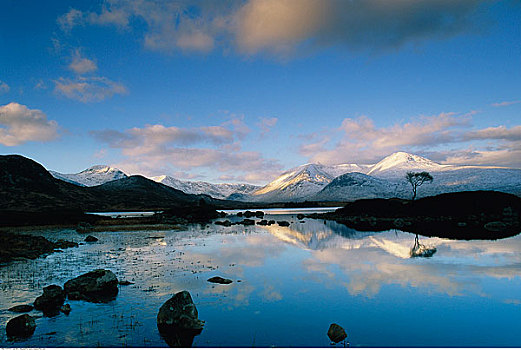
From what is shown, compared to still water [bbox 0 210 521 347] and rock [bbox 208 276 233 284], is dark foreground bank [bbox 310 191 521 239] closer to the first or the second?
still water [bbox 0 210 521 347]

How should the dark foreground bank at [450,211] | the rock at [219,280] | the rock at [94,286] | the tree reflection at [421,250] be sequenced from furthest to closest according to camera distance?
the dark foreground bank at [450,211] → the tree reflection at [421,250] → the rock at [219,280] → the rock at [94,286]

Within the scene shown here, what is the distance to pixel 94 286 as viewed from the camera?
2695 centimetres

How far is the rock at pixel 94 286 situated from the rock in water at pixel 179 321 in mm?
7964

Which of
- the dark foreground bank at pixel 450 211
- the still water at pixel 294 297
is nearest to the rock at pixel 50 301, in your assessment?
the still water at pixel 294 297

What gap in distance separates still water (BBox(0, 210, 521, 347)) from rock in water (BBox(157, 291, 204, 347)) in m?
0.54

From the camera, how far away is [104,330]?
19000 mm

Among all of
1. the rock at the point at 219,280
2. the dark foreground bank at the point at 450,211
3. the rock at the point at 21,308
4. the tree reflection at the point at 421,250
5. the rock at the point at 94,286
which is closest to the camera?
the rock at the point at 21,308

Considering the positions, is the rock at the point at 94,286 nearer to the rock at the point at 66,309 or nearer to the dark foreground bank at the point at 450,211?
the rock at the point at 66,309

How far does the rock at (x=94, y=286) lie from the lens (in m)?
25.8

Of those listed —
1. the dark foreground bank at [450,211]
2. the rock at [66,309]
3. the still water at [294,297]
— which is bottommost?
the still water at [294,297]

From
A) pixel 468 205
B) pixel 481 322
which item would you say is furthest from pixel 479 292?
pixel 468 205

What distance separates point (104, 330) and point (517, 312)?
26636mm

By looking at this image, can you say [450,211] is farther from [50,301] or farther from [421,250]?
[50,301]

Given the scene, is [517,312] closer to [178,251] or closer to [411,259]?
[411,259]
